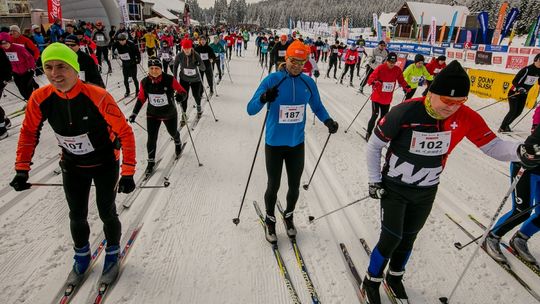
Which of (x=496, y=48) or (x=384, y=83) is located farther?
(x=496, y=48)

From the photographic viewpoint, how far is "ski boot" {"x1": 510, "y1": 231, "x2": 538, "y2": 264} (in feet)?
11.8

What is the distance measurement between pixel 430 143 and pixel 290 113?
1451 millimetres

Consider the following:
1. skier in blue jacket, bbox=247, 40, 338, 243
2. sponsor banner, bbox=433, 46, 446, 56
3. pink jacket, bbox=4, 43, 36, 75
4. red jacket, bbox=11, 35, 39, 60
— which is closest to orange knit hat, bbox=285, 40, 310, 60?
skier in blue jacket, bbox=247, 40, 338, 243

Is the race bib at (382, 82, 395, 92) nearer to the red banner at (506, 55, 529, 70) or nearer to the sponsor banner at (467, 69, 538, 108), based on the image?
the sponsor banner at (467, 69, 538, 108)

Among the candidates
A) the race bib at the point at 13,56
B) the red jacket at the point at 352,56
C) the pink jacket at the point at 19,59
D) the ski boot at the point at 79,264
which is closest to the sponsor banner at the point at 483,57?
the red jacket at the point at 352,56

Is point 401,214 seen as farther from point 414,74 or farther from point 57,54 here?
point 414,74

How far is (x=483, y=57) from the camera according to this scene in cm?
1500

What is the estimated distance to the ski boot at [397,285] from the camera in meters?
2.97

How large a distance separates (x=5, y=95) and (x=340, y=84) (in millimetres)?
12997

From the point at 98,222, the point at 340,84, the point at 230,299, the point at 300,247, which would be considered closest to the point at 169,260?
the point at 230,299

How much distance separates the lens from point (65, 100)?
248 centimetres

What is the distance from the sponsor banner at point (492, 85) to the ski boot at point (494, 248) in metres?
9.21

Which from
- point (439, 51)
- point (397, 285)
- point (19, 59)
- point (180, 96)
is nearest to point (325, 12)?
point (439, 51)

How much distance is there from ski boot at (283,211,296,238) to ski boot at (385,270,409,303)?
1.21 meters
